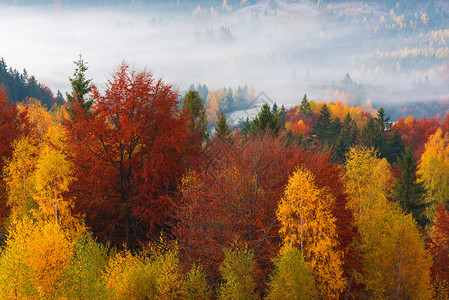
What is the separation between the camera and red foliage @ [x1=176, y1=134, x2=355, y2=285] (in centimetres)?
2547

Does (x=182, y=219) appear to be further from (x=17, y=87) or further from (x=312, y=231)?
(x=17, y=87)

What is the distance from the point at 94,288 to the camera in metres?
19.5

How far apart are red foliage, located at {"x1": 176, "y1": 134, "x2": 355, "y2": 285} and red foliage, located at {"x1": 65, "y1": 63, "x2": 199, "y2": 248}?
2.19 m

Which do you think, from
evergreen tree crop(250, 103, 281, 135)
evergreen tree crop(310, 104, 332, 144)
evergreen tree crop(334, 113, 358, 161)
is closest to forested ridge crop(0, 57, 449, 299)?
evergreen tree crop(250, 103, 281, 135)

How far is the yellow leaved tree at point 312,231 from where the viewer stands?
22.2 metres

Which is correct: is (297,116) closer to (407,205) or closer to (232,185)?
(407,205)

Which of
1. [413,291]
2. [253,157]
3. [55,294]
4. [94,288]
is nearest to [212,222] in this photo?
[253,157]

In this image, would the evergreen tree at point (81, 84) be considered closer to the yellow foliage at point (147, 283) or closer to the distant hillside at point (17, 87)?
the yellow foliage at point (147, 283)

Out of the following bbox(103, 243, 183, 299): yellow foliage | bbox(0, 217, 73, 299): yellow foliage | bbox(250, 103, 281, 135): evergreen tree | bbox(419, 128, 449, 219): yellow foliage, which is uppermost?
bbox(250, 103, 281, 135): evergreen tree

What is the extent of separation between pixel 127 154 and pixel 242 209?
1081 cm

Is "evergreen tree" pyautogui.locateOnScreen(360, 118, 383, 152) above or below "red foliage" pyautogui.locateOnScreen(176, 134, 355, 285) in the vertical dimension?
below

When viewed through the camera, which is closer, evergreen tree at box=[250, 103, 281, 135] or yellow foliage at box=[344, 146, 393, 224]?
yellow foliage at box=[344, 146, 393, 224]

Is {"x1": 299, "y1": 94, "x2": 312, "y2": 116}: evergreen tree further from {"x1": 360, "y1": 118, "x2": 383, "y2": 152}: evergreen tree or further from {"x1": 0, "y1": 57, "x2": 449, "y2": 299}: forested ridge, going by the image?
{"x1": 0, "y1": 57, "x2": 449, "y2": 299}: forested ridge

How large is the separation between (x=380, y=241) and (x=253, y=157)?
38.8ft
